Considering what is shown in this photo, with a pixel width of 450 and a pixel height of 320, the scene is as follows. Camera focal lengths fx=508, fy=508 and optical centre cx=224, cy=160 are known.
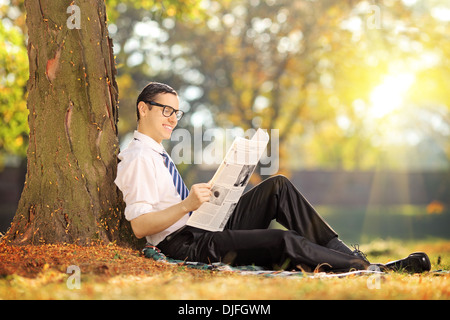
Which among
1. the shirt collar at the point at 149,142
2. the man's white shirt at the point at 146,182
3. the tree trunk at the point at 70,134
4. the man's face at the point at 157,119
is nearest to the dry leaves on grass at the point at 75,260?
the tree trunk at the point at 70,134

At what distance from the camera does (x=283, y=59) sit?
13500 mm

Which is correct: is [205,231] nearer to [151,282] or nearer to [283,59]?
[151,282]

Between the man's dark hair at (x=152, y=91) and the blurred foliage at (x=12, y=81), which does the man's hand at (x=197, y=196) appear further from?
the blurred foliage at (x=12, y=81)

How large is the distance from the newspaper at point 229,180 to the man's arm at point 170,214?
0.12 meters

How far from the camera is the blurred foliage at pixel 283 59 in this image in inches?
480

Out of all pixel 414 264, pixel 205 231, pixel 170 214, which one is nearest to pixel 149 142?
pixel 170 214

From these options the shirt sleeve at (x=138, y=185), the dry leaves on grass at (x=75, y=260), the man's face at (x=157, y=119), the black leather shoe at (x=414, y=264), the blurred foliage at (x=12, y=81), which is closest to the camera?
the dry leaves on grass at (x=75, y=260)

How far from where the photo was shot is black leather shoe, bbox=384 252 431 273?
3.88 m

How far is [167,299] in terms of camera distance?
2.71 m

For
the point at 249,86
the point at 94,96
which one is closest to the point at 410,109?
the point at 249,86

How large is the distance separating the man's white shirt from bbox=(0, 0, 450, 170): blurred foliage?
286 inches

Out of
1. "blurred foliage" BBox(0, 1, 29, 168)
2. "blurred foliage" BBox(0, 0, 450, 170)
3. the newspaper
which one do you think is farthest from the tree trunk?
"blurred foliage" BBox(0, 0, 450, 170)

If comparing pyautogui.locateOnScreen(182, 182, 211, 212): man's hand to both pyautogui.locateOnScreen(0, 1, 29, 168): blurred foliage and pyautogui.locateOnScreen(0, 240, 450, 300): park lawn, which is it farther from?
pyautogui.locateOnScreen(0, 1, 29, 168): blurred foliage

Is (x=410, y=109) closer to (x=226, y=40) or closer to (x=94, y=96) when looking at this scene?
(x=226, y=40)
